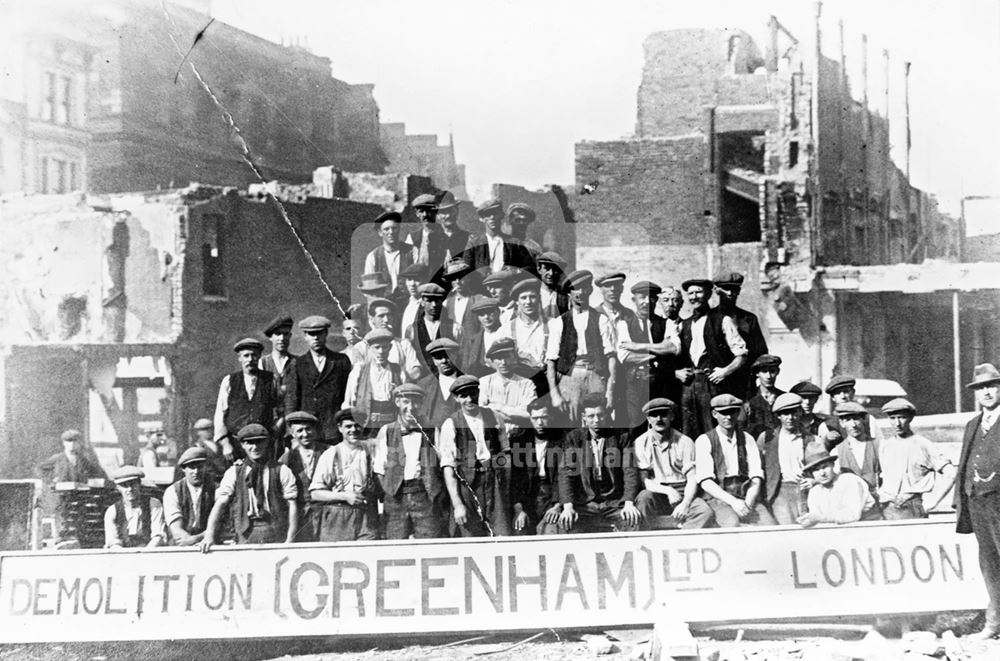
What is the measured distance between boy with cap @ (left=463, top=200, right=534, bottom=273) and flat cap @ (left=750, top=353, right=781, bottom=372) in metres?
1.62

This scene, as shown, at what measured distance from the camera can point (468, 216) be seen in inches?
294

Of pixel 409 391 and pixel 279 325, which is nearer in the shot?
pixel 409 391

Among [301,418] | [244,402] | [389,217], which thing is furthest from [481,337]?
[244,402]

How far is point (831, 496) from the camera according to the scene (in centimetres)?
717

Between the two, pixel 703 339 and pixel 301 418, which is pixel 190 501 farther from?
pixel 703 339

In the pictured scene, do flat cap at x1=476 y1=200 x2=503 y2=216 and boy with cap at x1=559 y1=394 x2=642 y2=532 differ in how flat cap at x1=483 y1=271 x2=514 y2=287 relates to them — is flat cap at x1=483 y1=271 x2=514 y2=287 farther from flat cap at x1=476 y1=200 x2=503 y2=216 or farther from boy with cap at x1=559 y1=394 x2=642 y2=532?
boy with cap at x1=559 y1=394 x2=642 y2=532

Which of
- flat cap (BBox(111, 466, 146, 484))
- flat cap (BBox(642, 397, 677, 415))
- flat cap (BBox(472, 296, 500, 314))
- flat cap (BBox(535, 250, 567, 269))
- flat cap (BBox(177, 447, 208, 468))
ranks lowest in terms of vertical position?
flat cap (BBox(111, 466, 146, 484))

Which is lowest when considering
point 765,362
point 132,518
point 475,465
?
point 132,518

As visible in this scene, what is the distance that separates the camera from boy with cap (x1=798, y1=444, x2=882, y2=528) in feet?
23.5

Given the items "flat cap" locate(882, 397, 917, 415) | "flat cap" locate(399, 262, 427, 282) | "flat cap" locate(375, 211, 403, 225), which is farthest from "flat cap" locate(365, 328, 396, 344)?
"flat cap" locate(882, 397, 917, 415)

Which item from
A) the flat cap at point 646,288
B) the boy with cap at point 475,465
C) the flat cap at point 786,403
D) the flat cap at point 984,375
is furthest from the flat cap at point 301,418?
the flat cap at point 984,375

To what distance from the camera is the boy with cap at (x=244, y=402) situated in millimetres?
7191

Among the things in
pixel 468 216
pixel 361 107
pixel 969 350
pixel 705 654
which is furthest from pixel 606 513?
pixel 361 107

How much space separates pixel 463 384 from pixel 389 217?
4.18ft
